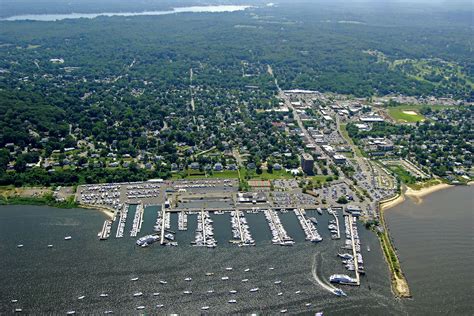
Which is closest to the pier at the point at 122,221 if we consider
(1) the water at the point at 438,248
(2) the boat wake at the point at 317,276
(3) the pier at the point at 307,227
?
(3) the pier at the point at 307,227

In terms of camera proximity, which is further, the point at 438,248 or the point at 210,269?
the point at 438,248

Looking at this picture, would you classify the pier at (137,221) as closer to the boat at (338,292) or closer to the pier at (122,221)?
the pier at (122,221)

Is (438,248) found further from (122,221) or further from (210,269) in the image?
(122,221)

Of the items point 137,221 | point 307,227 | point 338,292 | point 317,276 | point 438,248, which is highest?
point 137,221

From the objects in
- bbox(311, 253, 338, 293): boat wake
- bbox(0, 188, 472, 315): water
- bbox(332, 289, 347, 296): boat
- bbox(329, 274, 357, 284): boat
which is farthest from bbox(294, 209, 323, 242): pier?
bbox(332, 289, 347, 296): boat

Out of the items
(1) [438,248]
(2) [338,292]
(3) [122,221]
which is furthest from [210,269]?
(1) [438,248]

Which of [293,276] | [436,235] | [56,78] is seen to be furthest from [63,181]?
[56,78]
